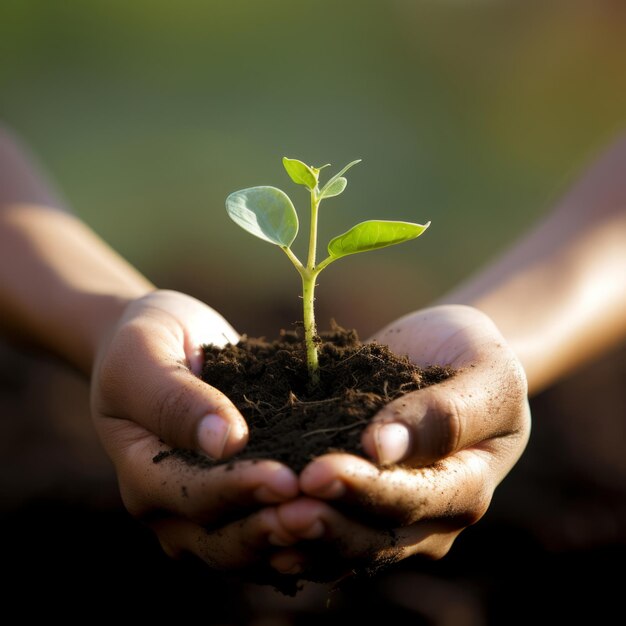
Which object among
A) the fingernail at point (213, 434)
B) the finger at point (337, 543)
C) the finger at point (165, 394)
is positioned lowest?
the finger at point (337, 543)

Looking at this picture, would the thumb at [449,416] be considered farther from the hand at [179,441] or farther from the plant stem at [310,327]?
the plant stem at [310,327]

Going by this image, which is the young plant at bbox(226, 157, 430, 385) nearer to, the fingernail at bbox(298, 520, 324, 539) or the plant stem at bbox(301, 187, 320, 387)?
the plant stem at bbox(301, 187, 320, 387)

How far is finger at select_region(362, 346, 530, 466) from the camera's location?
1.23 meters

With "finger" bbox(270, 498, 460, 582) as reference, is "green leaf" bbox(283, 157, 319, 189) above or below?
above

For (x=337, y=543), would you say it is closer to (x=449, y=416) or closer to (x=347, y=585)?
(x=449, y=416)

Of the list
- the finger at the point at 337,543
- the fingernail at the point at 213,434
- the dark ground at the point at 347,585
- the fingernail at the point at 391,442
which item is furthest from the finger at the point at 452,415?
the dark ground at the point at 347,585

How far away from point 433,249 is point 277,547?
15.4 feet

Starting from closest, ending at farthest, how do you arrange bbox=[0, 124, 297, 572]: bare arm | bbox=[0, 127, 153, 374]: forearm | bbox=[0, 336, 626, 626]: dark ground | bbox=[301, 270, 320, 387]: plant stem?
bbox=[0, 124, 297, 572]: bare arm
bbox=[301, 270, 320, 387]: plant stem
bbox=[0, 127, 153, 374]: forearm
bbox=[0, 336, 626, 626]: dark ground

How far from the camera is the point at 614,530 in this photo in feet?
10.1

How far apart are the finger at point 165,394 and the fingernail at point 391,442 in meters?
0.28

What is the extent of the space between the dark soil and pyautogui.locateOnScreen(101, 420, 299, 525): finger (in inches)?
1.5

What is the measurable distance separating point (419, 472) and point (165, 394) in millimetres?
569

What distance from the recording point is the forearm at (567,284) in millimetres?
2227

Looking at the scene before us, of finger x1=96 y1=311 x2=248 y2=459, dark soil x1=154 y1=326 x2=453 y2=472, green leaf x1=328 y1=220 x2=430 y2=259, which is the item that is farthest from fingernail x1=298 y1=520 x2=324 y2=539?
green leaf x1=328 y1=220 x2=430 y2=259
